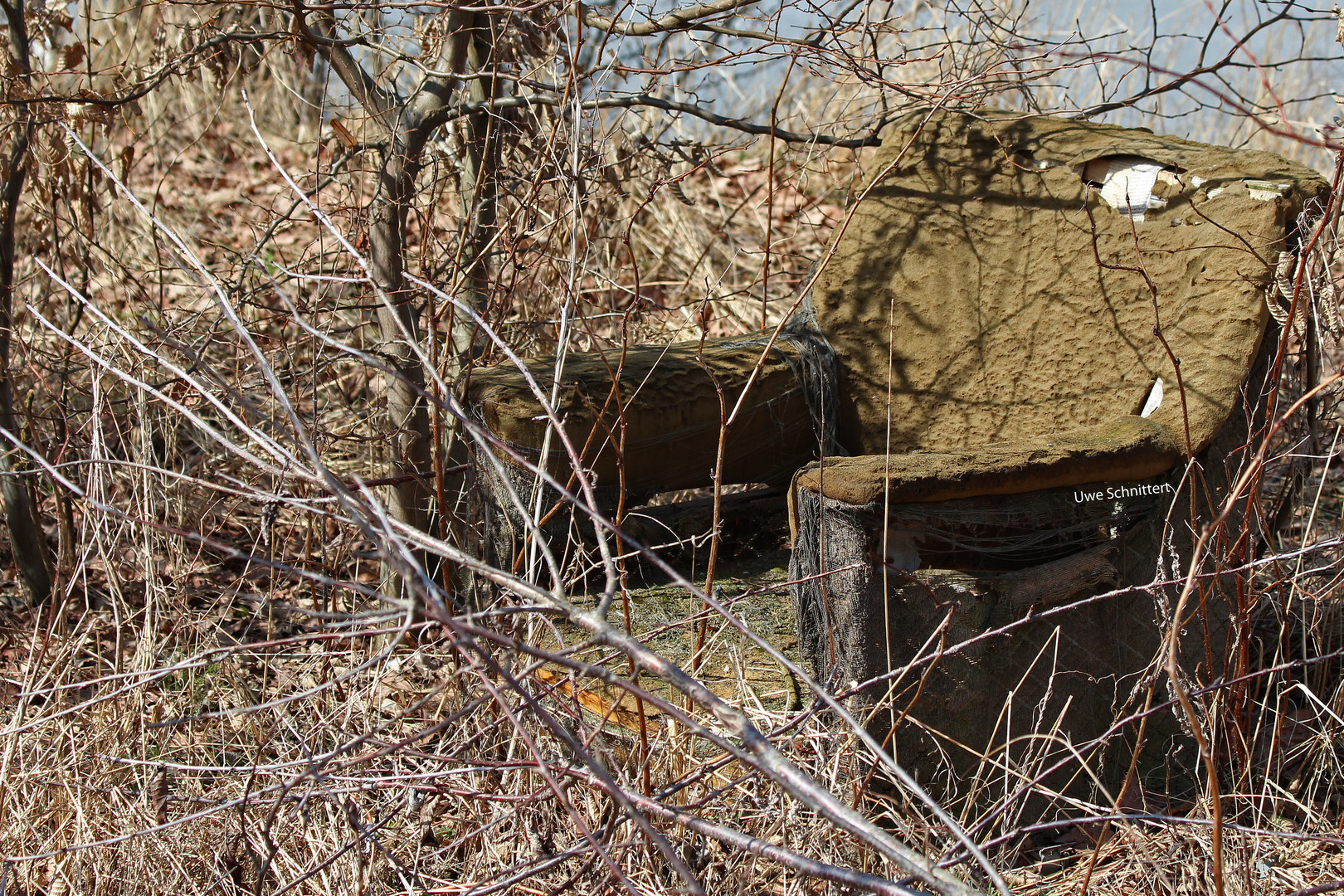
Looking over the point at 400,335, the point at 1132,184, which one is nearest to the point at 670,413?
the point at 400,335

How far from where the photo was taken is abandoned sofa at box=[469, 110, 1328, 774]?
152cm

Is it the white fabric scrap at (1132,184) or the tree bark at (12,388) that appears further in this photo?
the tree bark at (12,388)

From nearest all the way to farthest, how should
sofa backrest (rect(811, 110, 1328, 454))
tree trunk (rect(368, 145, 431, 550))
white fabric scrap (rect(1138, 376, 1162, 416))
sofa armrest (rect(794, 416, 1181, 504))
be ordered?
sofa armrest (rect(794, 416, 1181, 504)), sofa backrest (rect(811, 110, 1328, 454)), white fabric scrap (rect(1138, 376, 1162, 416)), tree trunk (rect(368, 145, 431, 550))

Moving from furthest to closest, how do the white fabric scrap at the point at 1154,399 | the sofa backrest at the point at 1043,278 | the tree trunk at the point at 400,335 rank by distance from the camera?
the tree trunk at the point at 400,335 → the white fabric scrap at the point at 1154,399 → the sofa backrest at the point at 1043,278

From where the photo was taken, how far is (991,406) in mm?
2141

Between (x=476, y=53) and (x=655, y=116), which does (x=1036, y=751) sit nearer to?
(x=476, y=53)

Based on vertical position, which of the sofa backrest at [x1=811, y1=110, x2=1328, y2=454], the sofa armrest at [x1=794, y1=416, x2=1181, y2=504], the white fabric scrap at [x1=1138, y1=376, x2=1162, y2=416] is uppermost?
the sofa backrest at [x1=811, y1=110, x2=1328, y2=454]

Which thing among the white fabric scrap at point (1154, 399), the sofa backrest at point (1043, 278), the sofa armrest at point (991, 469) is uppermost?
the sofa backrest at point (1043, 278)

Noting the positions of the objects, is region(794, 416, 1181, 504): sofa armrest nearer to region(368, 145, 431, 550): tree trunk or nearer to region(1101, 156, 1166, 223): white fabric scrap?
region(1101, 156, 1166, 223): white fabric scrap

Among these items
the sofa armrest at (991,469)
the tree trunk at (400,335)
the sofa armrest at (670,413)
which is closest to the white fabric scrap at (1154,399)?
the sofa armrest at (991,469)

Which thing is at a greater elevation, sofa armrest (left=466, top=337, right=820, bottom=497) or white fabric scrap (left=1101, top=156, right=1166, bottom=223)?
white fabric scrap (left=1101, top=156, right=1166, bottom=223)

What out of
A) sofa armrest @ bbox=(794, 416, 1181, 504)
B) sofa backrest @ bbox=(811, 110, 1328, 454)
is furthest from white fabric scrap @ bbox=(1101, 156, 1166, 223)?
sofa armrest @ bbox=(794, 416, 1181, 504)

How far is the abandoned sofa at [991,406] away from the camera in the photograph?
1.52 metres

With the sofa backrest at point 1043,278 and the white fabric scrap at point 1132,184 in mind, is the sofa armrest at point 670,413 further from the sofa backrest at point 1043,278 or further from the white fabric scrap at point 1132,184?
the white fabric scrap at point 1132,184
